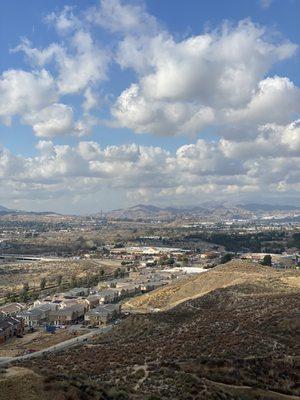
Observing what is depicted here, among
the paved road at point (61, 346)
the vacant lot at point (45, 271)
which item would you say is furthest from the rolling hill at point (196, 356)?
the vacant lot at point (45, 271)

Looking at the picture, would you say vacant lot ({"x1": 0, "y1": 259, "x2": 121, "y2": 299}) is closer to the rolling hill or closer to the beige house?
the beige house

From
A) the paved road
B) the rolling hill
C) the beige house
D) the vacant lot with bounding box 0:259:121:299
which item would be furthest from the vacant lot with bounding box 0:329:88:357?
the vacant lot with bounding box 0:259:121:299

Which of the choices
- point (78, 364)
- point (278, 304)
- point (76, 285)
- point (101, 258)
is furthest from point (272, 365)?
point (101, 258)

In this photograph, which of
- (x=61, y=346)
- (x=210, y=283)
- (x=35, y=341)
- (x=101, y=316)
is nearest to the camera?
(x=61, y=346)

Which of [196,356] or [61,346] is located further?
[61,346]

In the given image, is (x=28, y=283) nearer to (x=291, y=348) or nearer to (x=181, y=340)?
(x=181, y=340)

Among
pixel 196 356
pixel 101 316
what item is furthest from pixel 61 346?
pixel 196 356

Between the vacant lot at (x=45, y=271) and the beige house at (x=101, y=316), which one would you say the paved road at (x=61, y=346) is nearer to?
the beige house at (x=101, y=316)

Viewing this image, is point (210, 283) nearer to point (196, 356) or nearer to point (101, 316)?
point (101, 316)
